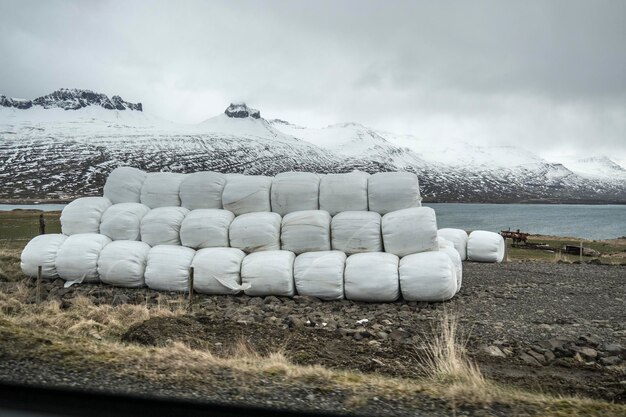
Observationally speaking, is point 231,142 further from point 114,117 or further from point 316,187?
point 316,187

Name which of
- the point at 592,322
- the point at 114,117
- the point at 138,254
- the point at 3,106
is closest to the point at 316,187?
the point at 138,254

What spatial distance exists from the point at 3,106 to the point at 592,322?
387ft

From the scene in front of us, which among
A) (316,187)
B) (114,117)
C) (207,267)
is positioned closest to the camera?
(207,267)

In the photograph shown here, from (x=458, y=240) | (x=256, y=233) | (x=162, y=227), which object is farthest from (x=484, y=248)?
(x=162, y=227)

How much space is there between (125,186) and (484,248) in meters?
15.4

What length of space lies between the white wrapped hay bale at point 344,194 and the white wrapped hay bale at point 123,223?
5.43 meters

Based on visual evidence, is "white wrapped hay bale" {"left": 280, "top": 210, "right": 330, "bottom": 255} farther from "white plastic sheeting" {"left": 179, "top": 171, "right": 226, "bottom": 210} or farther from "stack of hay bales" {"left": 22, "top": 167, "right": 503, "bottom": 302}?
"white plastic sheeting" {"left": 179, "top": 171, "right": 226, "bottom": 210}

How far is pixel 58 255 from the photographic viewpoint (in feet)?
45.3

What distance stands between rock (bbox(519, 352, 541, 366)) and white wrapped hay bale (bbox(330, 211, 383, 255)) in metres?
5.35

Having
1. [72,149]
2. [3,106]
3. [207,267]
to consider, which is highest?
[3,106]

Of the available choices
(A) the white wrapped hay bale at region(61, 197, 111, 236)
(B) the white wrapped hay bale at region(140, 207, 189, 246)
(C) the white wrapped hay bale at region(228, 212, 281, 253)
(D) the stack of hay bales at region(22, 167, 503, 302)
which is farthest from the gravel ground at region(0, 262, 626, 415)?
(A) the white wrapped hay bale at region(61, 197, 111, 236)

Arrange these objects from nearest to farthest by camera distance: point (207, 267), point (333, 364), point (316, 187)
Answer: point (333, 364) → point (207, 267) → point (316, 187)

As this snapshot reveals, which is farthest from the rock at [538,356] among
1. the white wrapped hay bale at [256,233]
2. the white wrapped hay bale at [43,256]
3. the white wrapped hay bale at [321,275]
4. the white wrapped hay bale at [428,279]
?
the white wrapped hay bale at [43,256]

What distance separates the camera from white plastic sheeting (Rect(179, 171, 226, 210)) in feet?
46.5
